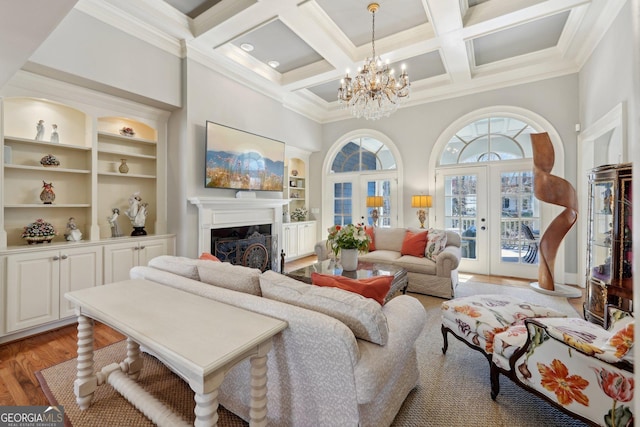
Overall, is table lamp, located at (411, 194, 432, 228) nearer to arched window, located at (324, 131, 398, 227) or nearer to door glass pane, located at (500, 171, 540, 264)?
arched window, located at (324, 131, 398, 227)

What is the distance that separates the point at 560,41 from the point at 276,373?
5.44 meters

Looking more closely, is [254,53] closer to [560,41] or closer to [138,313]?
[138,313]

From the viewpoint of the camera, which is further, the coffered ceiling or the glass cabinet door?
the coffered ceiling

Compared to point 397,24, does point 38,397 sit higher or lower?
lower

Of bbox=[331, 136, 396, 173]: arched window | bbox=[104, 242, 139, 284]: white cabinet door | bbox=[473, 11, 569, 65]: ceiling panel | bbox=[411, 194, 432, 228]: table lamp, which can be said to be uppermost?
bbox=[473, 11, 569, 65]: ceiling panel

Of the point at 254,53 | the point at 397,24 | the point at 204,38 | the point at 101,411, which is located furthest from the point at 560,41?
the point at 101,411

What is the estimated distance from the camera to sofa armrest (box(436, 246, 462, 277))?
3709 millimetres

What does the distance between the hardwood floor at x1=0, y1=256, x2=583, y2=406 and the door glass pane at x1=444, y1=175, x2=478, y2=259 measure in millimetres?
5311

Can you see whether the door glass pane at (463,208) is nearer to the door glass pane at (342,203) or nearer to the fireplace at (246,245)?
the door glass pane at (342,203)

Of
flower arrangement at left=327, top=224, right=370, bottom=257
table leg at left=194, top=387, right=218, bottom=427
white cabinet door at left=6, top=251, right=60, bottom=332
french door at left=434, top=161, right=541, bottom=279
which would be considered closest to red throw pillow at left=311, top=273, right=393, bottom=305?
table leg at left=194, top=387, right=218, bottom=427

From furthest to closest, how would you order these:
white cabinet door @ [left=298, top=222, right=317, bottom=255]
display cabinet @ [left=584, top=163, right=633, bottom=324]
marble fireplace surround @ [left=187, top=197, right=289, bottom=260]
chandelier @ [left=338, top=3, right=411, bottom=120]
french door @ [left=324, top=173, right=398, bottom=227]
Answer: white cabinet door @ [left=298, top=222, right=317, bottom=255] < french door @ [left=324, top=173, right=398, bottom=227] < marble fireplace surround @ [left=187, top=197, right=289, bottom=260] < chandelier @ [left=338, top=3, right=411, bottom=120] < display cabinet @ [left=584, top=163, right=633, bottom=324]

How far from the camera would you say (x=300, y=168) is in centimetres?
708

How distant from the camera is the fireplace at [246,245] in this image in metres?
4.18

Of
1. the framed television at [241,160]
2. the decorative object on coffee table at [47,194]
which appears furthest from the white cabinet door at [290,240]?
the decorative object on coffee table at [47,194]
